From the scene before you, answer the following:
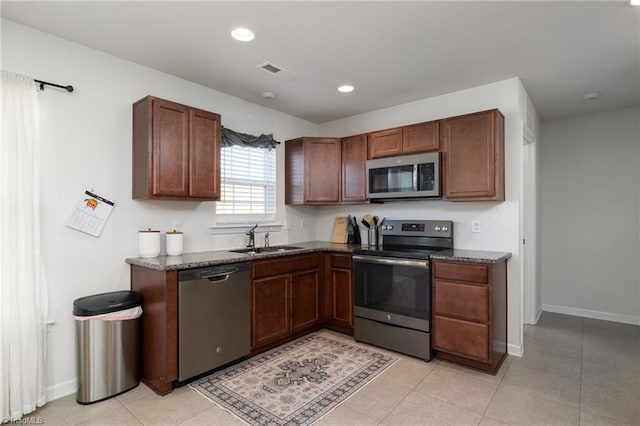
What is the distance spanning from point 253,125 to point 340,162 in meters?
1.10

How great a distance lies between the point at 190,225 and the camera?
10.7 ft

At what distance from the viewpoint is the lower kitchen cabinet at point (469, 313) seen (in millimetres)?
2717

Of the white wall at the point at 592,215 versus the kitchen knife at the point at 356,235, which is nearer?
the white wall at the point at 592,215

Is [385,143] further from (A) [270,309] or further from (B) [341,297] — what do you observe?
(A) [270,309]

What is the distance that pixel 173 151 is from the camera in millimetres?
2809

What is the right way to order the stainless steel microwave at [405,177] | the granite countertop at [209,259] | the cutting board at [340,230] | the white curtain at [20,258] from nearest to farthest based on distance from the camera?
the white curtain at [20,258], the granite countertop at [209,259], the stainless steel microwave at [405,177], the cutting board at [340,230]

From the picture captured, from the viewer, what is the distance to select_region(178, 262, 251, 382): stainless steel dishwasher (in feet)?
8.20

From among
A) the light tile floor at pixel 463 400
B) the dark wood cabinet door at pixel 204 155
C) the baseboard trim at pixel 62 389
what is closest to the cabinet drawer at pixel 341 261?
the light tile floor at pixel 463 400

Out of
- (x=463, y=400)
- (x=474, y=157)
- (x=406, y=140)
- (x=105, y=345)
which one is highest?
(x=406, y=140)

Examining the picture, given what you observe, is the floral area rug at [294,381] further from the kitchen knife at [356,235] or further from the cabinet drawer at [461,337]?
the kitchen knife at [356,235]

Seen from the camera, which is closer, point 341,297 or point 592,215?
point 341,297

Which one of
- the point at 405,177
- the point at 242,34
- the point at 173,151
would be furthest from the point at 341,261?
the point at 242,34

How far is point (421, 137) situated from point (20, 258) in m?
3.34

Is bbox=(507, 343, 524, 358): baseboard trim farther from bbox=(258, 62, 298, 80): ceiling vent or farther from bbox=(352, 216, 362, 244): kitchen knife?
bbox=(258, 62, 298, 80): ceiling vent
